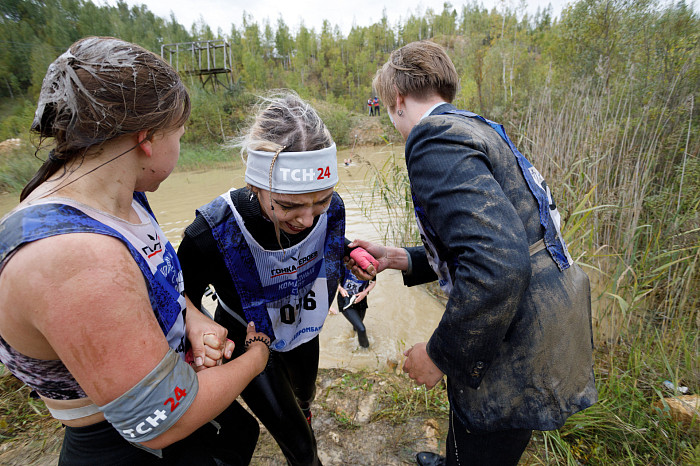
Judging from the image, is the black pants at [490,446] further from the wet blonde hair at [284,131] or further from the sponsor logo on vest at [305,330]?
the wet blonde hair at [284,131]

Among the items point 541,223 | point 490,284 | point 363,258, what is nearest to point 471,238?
point 490,284

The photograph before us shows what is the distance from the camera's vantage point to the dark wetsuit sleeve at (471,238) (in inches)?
41.8

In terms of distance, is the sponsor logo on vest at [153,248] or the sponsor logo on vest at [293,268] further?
the sponsor logo on vest at [293,268]

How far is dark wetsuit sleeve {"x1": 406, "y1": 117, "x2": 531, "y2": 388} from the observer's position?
106cm

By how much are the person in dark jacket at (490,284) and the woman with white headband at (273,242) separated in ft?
1.85

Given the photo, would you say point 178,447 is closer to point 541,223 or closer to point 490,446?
point 490,446

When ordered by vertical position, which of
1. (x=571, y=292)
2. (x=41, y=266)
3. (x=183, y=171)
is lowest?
(x=183, y=171)

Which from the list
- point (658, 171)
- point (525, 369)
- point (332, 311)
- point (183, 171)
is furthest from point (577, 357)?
point (183, 171)

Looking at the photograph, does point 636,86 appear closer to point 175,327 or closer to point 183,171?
point 175,327

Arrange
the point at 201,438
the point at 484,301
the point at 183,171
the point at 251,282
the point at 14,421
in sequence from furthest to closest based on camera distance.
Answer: the point at 183,171, the point at 14,421, the point at 251,282, the point at 201,438, the point at 484,301

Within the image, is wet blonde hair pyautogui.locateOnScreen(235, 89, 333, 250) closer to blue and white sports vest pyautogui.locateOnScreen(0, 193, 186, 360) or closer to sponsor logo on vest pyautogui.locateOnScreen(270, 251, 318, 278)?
sponsor logo on vest pyautogui.locateOnScreen(270, 251, 318, 278)

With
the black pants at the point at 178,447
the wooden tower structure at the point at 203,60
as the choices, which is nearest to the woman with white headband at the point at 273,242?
the black pants at the point at 178,447

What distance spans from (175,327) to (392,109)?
1.44m

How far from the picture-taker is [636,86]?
5168 mm
